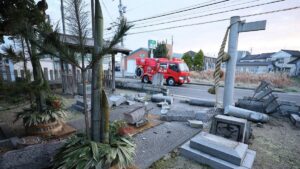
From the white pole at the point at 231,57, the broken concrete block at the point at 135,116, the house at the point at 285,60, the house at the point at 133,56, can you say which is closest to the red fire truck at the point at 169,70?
the white pole at the point at 231,57

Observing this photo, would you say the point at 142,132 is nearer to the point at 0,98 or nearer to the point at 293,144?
the point at 0,98

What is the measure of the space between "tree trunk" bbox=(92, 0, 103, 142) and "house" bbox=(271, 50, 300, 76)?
36.1 m

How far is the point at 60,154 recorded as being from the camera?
2154 millimetres

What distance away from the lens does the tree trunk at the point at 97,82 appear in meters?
1.95

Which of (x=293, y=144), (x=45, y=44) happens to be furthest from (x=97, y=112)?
(x=293, y=144)

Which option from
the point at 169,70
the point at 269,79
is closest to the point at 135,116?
the point at 169,70

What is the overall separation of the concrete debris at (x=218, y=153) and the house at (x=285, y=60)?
34168 millimetres

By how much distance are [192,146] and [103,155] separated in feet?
5.82

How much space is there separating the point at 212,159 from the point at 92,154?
2000 millimetres

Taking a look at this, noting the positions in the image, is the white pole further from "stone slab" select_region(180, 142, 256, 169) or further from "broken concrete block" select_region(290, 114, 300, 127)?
"stone slab" select_region(180, 142, 256, 169)

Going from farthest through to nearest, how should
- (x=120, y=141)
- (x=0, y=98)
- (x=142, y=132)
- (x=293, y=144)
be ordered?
1. (x=142, y=132)
2. (x=293, y=144)
3. (x=0, y=98)
4. (x=120, y=141)

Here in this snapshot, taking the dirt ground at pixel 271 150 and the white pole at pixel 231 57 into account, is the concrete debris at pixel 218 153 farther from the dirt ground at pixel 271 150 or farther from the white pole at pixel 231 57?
the white pole at pixel 231 57

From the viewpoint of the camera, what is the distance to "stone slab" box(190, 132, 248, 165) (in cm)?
250

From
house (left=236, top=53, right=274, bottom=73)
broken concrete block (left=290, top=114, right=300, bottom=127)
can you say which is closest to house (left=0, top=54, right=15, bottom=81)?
broken concrete block (left=290, top=114, right=300, bottom=127)
